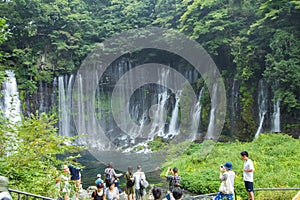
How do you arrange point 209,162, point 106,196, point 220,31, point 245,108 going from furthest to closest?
point 220,31 → point 245,108 → point 209,162 → point 106,196

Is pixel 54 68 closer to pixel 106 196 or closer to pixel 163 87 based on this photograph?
pixel 163 87

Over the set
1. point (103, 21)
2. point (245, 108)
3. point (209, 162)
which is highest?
point (103, 21)

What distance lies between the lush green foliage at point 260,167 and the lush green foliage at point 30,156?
5.47m

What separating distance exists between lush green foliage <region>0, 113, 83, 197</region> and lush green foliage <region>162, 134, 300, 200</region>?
5467 mm

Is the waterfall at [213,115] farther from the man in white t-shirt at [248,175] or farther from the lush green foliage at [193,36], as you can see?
the man in white t-shirt at [248,175]

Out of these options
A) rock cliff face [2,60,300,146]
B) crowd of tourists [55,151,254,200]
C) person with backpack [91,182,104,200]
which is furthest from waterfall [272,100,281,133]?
person with backpack [91,182,104,200]

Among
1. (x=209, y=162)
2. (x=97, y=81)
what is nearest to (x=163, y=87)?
(x=97, y=81)

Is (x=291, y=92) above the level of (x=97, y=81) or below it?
below

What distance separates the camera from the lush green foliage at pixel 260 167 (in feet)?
29.6

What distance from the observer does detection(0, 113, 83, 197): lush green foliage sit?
476 centimetres

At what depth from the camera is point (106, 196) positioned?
5605 millimetres

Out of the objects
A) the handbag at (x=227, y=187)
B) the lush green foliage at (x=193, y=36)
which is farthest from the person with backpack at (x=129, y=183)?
the lush green foliage at (x=193, y=36)

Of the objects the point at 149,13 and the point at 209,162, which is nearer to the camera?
the point at 209,162

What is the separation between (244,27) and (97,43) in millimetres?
12607
